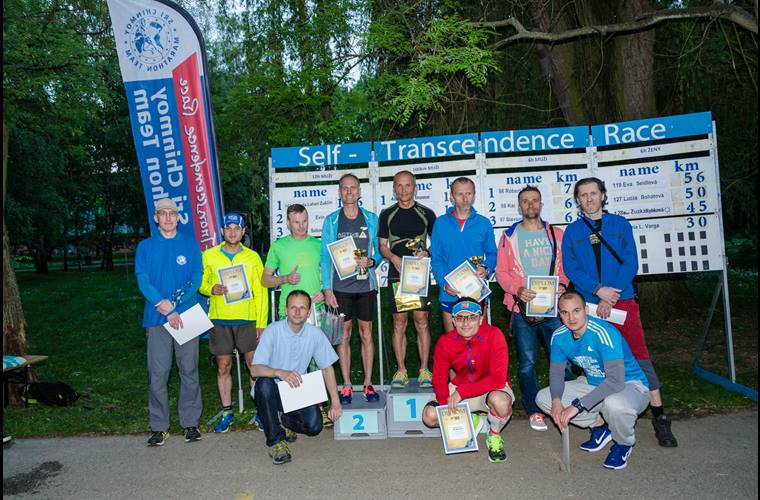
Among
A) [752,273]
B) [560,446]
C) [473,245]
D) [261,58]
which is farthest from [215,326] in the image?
[752,273]

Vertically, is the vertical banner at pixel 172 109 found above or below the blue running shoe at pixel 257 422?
above

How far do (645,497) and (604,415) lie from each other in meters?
0.72

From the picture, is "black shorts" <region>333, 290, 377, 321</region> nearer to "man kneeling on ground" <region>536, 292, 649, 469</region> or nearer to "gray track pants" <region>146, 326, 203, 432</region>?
"gray track pants" <region>146, 326, 203, 432</region>

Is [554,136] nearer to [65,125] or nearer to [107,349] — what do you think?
[107,349]

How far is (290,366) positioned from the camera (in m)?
5.41

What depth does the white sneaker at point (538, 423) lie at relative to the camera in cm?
558

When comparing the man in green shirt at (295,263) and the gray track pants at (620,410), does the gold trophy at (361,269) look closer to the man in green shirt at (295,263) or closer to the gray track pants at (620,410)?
the man in green shirt at (295,263)

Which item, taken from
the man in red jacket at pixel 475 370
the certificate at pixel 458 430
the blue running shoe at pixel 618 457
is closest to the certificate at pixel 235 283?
the man in red jacket at pixel 475 370

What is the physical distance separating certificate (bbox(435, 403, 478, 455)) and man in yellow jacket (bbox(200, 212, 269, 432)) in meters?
2.11

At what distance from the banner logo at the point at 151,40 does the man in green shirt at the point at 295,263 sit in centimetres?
280

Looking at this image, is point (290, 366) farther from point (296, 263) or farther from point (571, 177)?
point (571, 177)

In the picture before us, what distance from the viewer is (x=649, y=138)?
6863 millimetres

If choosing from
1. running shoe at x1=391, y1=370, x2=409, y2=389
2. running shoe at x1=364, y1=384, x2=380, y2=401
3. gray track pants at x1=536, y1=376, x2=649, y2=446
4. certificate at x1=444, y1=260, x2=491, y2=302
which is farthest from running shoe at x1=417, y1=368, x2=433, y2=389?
gray track pants at x1=536, y1=376, x2=649, y2=446

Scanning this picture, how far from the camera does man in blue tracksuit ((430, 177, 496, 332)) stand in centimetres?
604
